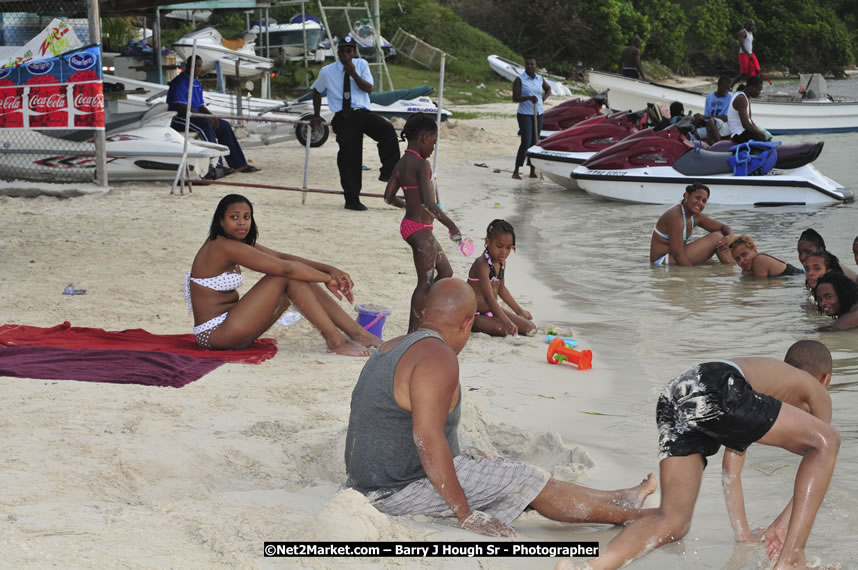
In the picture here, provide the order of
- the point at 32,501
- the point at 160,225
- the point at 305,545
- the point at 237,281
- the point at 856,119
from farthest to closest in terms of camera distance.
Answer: the point at 856,119, the point at 160,225, the point at 237,281, the point at 32,501, the point at 305,545

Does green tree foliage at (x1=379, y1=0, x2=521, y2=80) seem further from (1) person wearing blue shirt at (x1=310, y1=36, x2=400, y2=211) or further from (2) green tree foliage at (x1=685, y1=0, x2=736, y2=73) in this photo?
(1) person wearing blue shirt at (x1=310, y1=36, x2=400, y2=211)

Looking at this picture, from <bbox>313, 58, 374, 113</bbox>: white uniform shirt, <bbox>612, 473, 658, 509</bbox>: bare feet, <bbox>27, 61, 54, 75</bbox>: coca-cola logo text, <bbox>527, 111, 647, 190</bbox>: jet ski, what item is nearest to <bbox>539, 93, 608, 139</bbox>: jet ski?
<bbox>527, 111, 647, 190</bbox>: jet ski

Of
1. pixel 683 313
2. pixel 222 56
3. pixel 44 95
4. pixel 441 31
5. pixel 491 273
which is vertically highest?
pixel 441 31

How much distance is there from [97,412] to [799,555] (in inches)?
122

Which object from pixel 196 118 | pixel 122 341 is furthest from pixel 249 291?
pixel 196 118

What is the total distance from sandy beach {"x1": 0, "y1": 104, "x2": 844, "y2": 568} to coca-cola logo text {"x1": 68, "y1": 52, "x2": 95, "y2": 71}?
2.45 m

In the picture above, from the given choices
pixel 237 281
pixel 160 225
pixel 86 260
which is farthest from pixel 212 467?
pixel 160 225

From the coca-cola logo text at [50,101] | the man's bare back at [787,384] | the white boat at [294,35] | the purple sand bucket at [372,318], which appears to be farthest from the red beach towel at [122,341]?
the white boat at [294,35]

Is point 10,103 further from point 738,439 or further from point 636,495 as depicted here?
point 738,439

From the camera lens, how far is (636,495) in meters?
3.74

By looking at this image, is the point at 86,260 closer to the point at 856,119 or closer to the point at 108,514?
the point at 108,514

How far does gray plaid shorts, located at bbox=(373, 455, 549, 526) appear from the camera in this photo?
136 inches

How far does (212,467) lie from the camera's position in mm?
4008

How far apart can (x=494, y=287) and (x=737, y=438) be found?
3.51m
